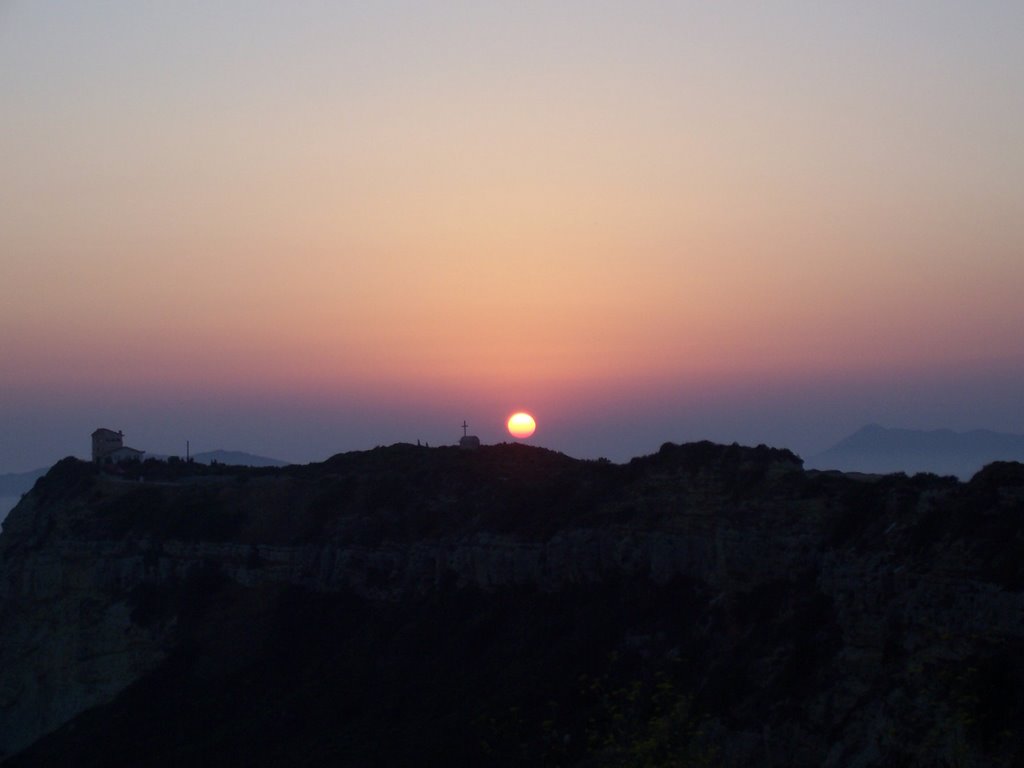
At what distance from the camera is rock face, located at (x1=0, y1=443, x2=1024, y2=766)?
23.7 meters

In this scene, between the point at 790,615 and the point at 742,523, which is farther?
the point at 742,523

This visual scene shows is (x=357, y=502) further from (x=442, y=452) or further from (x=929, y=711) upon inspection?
(x=929, y=711)

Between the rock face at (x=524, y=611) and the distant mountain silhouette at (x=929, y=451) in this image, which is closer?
the rock face at (x=524, y=611)

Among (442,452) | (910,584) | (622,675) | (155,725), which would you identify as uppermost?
(442,452)

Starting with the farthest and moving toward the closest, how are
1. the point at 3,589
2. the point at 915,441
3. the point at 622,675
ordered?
the point at 915,441
the point at 3,589
the point at 622,675

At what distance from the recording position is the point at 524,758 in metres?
29.5

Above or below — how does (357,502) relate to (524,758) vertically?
above

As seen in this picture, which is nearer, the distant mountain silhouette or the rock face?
the rock face

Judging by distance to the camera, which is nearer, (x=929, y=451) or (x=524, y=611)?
(x=524, y=611)

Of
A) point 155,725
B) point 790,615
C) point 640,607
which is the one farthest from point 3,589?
point 790,615

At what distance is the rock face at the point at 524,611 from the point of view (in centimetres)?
2370

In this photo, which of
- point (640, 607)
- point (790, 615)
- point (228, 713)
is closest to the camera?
point (790, 615)

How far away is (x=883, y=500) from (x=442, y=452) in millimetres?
25674

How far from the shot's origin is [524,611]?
3766cm
